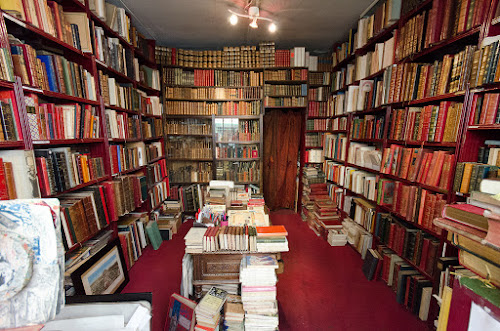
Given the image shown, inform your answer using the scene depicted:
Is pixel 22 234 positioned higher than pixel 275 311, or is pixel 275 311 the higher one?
pixel 22 234

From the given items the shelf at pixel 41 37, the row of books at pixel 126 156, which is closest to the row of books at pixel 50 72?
the shelf at pixel 41 37

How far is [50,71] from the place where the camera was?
147cm

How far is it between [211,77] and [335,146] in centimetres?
243

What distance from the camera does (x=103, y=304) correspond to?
0.67 meters

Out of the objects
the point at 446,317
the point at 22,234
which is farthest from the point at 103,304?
the point at 446,317

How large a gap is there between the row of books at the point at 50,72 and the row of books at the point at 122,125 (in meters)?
0.28

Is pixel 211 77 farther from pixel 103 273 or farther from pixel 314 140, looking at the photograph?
pixel 103 273

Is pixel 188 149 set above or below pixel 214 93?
below

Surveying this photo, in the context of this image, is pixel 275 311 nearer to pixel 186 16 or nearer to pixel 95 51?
pixel 95 51

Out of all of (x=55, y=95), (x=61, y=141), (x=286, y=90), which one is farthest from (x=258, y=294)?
(x=286, y=90)

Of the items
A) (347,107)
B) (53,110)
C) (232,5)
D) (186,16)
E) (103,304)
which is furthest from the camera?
(347,107)

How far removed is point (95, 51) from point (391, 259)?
3.60 metres

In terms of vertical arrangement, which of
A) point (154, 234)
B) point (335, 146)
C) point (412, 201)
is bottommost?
point (154, 234)

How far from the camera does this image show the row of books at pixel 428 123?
151cm
